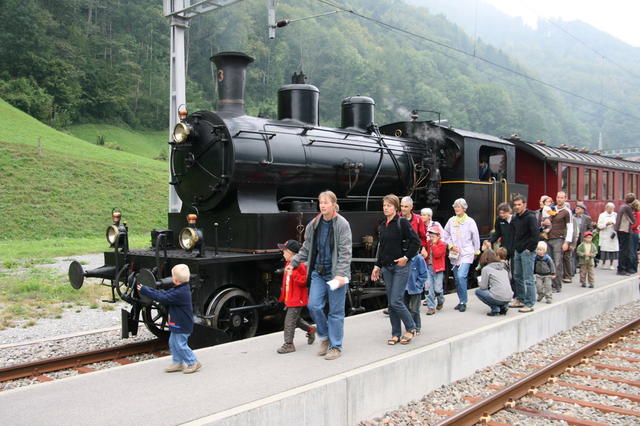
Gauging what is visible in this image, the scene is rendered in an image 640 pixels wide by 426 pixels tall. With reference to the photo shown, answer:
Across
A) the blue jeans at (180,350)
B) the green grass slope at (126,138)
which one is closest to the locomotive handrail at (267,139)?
the blue jeans at (180,350)

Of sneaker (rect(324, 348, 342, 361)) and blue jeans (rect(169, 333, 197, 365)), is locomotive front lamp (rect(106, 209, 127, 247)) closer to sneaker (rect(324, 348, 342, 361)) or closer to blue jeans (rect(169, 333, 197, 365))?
blue jeans (rect(169, 333, 197, 365))

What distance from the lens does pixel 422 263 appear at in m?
6.60

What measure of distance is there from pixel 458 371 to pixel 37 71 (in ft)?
186

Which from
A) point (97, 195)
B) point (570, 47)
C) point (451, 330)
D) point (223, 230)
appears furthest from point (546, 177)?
point (570, 47)

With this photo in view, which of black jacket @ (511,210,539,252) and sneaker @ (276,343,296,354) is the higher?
black jacket @ (511,210,539,252)

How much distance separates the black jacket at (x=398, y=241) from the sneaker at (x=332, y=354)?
1066 millimetres

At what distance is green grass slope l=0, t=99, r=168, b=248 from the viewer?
20.3 metres

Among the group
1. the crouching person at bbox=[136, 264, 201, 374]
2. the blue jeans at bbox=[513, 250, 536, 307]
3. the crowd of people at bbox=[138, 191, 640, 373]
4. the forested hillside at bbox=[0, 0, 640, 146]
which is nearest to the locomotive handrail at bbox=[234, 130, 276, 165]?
the crowd of people at bbox=[138, 191, 640, 373]

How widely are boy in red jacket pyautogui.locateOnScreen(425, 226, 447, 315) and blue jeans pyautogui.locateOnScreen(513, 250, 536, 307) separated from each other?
→ 108 centimetres

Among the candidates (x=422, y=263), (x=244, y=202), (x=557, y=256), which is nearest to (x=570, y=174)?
(x=557, y=256)

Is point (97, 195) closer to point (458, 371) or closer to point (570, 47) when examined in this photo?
point (458, 371)

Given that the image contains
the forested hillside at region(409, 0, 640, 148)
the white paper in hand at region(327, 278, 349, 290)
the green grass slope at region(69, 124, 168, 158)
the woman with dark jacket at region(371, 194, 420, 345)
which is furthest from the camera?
the forested hillside at region(409, 0, 640, 148)

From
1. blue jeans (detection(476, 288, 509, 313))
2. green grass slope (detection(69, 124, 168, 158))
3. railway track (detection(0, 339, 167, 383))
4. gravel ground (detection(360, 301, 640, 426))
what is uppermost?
green grass slope (detection(69, 124, 168, 158))

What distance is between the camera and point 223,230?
6.75 m
